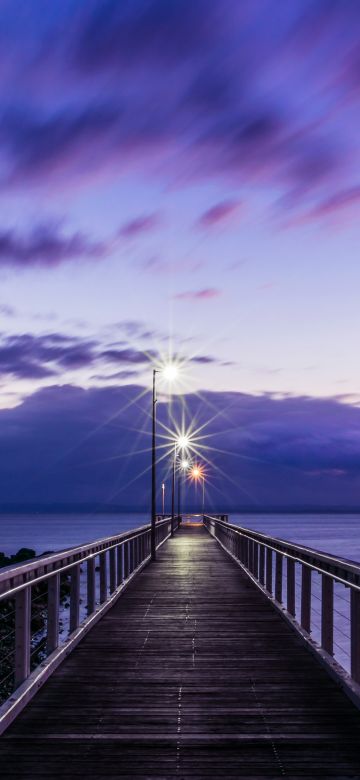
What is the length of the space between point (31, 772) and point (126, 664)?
3.79 metres

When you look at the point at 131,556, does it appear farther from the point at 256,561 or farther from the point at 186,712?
the point at 186,712

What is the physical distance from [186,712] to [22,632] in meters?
1.47

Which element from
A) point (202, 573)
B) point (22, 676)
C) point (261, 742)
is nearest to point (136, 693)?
point (22, 676)

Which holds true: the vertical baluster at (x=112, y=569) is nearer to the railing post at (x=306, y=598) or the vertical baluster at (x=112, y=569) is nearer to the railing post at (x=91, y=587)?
the railing post at (x=91, y=587)

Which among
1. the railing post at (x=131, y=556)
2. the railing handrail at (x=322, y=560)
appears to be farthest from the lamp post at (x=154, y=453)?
the railing handrail at (x=322, y=560)

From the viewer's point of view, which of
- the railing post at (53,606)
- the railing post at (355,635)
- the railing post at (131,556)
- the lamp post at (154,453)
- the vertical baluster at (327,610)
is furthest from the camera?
the lamp post at (154,453)

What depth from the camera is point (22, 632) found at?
7.21 metres

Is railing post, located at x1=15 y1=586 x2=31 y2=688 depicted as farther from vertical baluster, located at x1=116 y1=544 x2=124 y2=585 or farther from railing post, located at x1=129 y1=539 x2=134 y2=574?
railing post, located at x1=129 y1=539 x2=134 y2=574

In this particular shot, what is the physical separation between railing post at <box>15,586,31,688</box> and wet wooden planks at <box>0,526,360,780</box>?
287 mm

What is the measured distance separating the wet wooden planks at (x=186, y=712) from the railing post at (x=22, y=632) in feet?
0.94

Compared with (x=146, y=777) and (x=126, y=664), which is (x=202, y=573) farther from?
(x=146, y=777)

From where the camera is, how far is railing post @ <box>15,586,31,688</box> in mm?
7211

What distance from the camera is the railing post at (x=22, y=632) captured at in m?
7.21

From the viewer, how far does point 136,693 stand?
7.93 m
